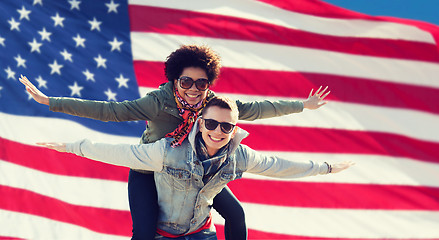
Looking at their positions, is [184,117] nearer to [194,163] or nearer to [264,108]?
[194,163]

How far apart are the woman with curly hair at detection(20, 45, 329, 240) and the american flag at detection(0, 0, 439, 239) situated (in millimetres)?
2686

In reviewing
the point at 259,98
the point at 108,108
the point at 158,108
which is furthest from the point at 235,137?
the point at 259,98

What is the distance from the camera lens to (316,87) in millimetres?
7730

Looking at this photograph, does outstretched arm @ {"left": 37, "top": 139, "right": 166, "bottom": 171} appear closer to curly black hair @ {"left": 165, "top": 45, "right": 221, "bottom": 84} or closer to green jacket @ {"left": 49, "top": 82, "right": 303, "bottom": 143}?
green jacket @ {"left": 49, "top": 82, "right": 303, "bottom": 143}

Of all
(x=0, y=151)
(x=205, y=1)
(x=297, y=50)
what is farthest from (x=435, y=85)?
(x=0, y=151)

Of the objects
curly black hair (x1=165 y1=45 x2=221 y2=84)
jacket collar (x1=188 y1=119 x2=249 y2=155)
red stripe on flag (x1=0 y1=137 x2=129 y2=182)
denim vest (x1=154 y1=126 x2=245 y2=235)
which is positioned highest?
curly black hair (x1=165 y1=45 x2=221 y2=84)

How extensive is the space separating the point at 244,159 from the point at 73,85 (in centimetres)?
345

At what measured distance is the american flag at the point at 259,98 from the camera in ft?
22.2

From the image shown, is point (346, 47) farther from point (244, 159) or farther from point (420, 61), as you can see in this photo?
point (244, 159)

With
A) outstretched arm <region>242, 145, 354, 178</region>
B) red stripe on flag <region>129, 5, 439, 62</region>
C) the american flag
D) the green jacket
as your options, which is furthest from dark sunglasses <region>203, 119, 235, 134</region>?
red stripe on flag <region>129, 5, 439, 62</region>

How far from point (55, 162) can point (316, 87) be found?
136 inches

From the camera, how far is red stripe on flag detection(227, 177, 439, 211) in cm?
732

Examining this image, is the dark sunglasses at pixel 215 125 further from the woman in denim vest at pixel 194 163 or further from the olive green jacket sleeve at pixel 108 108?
the olive green jacket sleeve at pixel 108 108

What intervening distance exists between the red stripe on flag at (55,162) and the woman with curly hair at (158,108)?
265 cm
